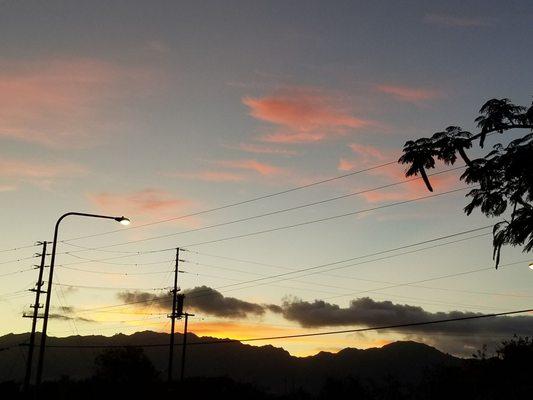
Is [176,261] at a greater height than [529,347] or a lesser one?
greater

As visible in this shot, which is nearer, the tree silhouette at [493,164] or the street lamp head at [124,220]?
the tree silhouette at [493,164]

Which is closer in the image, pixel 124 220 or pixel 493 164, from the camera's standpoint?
pixel 493 164

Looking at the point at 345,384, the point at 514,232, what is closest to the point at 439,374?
the point at 345,384

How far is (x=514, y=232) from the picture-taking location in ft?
46.0

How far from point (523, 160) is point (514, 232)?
7.00ft

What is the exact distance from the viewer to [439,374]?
374 feet

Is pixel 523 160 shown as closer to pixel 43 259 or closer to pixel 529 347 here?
pixel 43 259

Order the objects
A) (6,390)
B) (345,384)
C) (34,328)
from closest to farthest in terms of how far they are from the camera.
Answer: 1. (34,328)
2. (6,390)
3. (345,384)

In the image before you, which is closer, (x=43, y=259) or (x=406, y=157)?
(x=406, y=157)

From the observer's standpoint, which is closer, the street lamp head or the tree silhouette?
the tree silhouette

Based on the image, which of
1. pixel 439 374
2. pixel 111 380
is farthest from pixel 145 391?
pixel 439 374

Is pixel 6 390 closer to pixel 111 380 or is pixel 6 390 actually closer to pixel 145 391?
pixel 145 391

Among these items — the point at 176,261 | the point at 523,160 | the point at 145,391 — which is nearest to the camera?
the point at 523,160

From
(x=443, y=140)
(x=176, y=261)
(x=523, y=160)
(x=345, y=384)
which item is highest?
(x=176, y=261)
